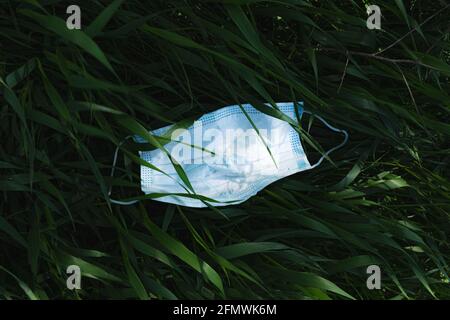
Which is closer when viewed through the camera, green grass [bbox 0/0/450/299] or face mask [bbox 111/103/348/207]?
green grass [bbox 0/0/450/299]

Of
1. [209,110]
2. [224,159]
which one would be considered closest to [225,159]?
[224,159]

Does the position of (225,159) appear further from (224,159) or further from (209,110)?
(209,110)

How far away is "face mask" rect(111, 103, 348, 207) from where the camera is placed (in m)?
1.33

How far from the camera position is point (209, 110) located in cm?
136

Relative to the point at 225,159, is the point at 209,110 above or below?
above

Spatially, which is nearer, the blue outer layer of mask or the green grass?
the green grass

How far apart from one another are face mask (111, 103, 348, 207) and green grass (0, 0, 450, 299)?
29 millimetres

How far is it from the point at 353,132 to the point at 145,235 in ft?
1.80

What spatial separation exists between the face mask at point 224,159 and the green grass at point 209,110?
0.03 metres

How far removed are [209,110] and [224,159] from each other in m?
0.12

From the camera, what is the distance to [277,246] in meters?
1.25

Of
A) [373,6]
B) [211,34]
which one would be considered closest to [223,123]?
[211,34]

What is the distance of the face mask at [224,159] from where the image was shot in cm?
133
